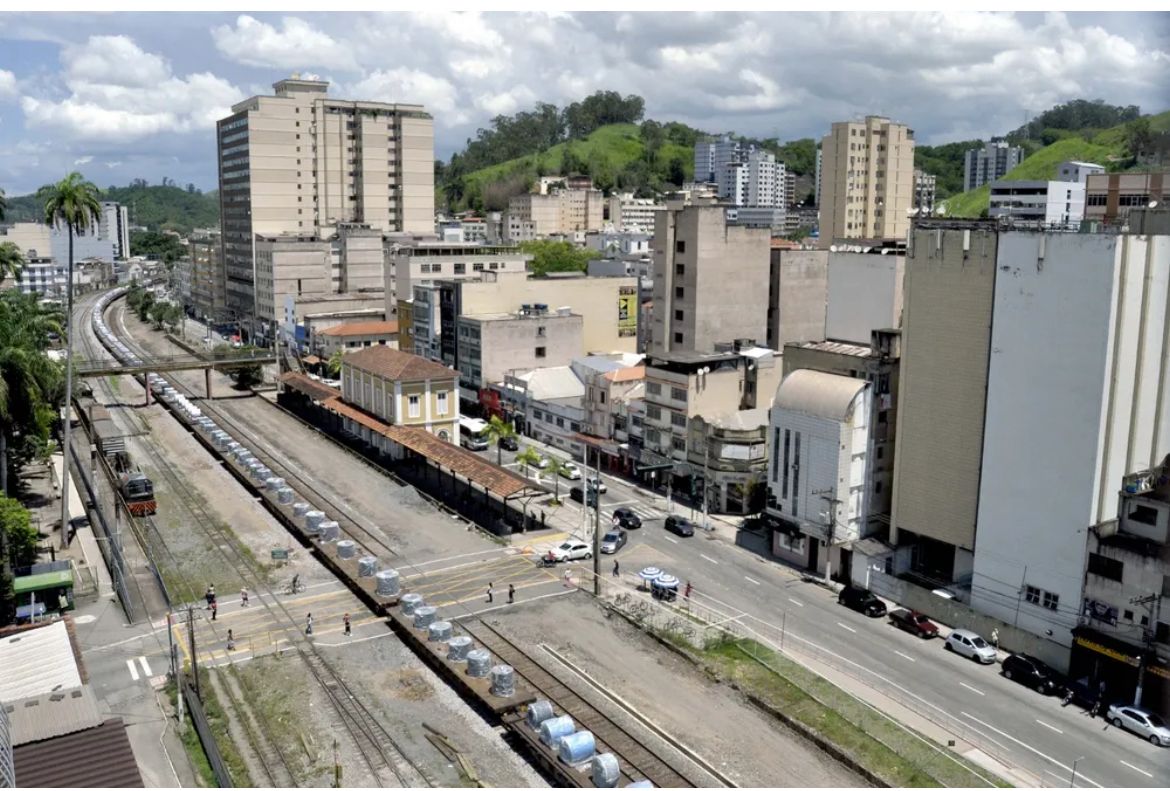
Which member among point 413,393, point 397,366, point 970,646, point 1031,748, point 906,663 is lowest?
point 1031,748

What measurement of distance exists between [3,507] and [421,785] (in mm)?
23628

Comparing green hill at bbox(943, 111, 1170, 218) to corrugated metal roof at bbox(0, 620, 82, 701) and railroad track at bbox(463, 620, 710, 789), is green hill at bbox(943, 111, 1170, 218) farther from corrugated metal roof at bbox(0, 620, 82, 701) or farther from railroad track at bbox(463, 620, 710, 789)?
corrugated metal roof at bbox(0, 620, 82, 701)

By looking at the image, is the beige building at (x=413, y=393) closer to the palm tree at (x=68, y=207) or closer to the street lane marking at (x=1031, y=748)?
the palm tree at (x=68, y=207)

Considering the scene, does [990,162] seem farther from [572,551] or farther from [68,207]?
[68,207]

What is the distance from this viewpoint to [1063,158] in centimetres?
12438

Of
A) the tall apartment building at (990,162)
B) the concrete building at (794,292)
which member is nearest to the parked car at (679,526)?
the concrete building at (794,292)

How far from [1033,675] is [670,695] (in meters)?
13.1

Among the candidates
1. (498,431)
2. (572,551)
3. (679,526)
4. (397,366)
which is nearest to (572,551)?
(572,551)

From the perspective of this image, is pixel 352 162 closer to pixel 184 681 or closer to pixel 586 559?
pixel 586 559

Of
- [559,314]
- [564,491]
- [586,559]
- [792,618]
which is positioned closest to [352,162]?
[559,314]

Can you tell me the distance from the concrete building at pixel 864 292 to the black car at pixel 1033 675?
2009 centimetres

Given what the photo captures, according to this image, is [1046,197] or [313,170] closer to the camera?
[1046,197]

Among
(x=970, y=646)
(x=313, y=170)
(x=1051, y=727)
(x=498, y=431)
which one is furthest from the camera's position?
(x=313, y=170)

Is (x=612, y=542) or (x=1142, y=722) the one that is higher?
(x=612, y=542)
